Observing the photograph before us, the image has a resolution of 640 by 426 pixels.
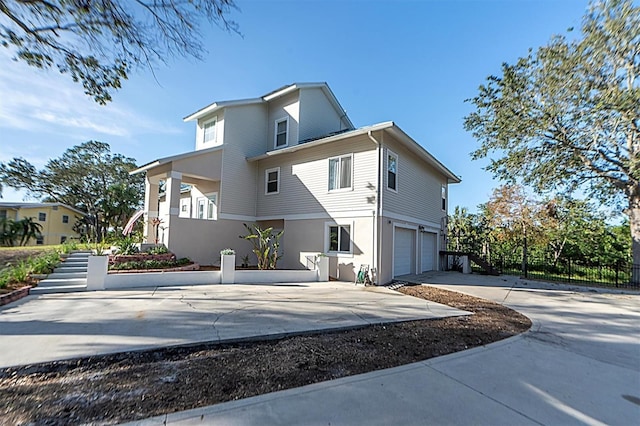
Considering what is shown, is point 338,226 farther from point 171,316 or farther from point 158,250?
point 171,316

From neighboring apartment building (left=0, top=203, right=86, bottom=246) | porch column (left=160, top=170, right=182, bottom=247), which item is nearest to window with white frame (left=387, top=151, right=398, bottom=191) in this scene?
porch column (left=160, top=170, right=182, bottom=247)

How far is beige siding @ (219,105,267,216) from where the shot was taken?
13.8m

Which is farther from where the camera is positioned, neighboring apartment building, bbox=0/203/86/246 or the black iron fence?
neighboring apartment building, bbox=0/203/86/246

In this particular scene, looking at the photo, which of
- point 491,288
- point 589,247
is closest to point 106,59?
point 491,288

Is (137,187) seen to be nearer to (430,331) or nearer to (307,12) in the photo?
(307,12)

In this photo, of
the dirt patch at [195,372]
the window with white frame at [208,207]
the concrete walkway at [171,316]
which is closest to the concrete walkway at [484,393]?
the dirt patch at [195,372]

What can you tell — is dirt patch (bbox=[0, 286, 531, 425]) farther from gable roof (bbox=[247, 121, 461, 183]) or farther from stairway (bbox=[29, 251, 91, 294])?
gable roof (bbox=[247, 121, 461, 183])

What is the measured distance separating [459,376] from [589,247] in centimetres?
2266

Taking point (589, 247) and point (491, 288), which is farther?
point (589, 247)

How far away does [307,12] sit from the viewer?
923 centimetres

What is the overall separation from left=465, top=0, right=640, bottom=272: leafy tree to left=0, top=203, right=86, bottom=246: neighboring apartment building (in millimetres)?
35550

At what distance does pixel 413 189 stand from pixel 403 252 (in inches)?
118

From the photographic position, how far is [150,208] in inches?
539

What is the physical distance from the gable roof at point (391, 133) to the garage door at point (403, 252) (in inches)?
141
